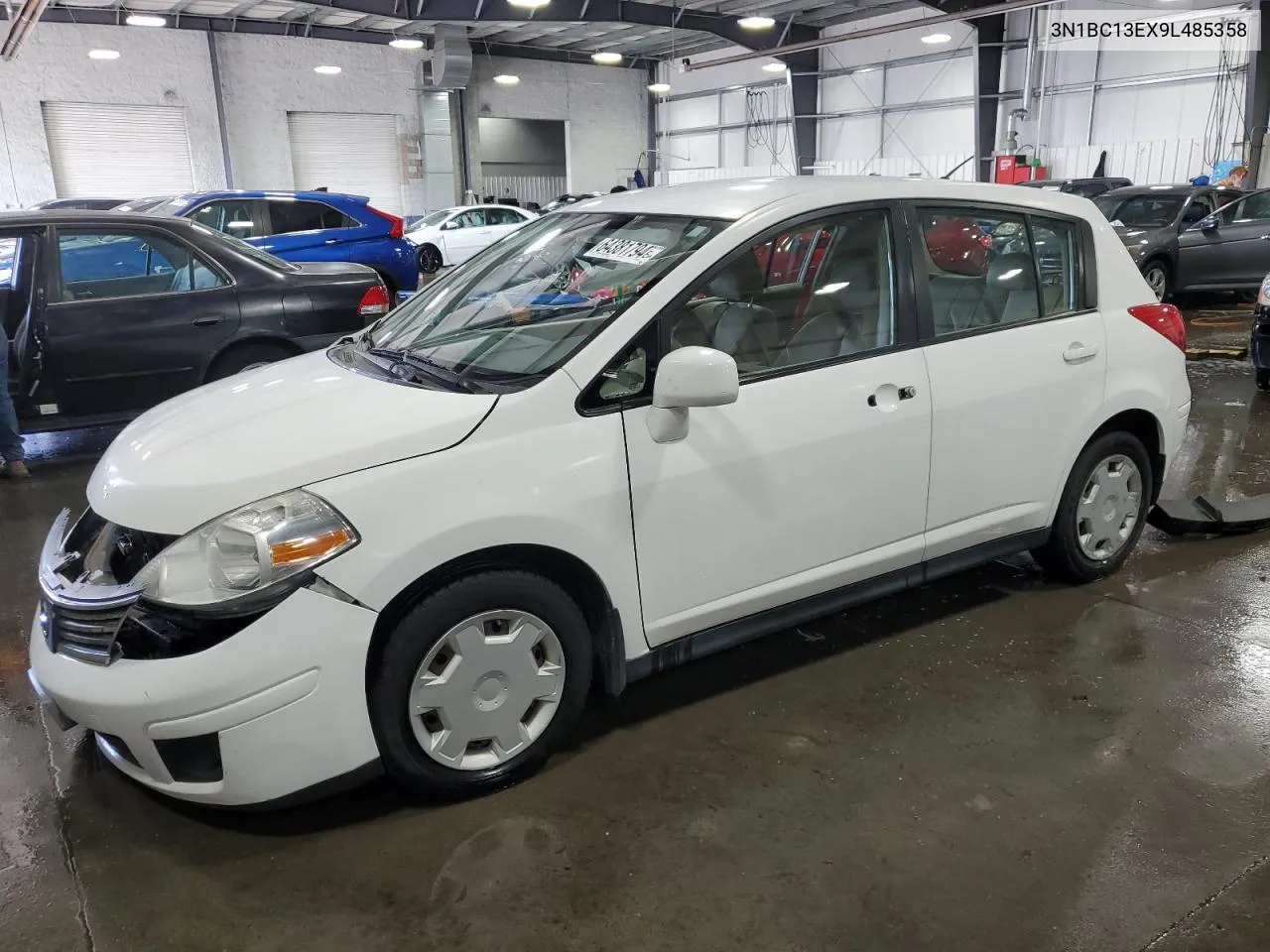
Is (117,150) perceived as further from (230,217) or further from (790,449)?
(790,449)

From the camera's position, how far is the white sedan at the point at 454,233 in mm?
16609

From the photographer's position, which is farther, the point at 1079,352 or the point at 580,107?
the point at 580,107

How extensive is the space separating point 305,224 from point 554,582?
885cm

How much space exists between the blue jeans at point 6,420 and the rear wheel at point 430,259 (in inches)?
439

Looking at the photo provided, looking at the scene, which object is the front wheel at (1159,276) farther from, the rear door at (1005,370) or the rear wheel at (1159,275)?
the rear door at (1005,370)

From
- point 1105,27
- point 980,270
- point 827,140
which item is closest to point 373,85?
point 827,140

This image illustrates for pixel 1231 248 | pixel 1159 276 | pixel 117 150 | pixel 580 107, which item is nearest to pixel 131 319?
pixel 1159 276

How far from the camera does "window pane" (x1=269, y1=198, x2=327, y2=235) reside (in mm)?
10094

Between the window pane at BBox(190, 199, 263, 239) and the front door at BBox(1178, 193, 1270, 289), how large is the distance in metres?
10.3

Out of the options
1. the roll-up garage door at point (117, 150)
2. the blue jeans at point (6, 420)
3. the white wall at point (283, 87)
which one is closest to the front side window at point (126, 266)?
the blue jeans at point (6, 420)

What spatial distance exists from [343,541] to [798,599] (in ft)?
4.63

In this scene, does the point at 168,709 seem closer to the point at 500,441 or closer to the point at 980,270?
the point at 500,441

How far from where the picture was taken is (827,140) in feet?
75.6

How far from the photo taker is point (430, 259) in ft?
53.8
